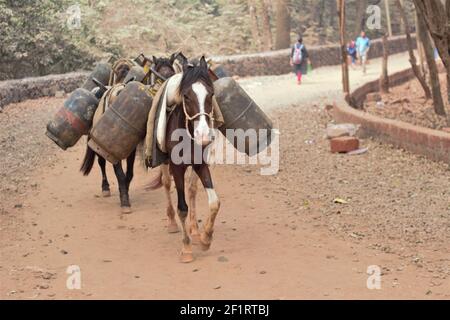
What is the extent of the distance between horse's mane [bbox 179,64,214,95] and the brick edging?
496 centimetres

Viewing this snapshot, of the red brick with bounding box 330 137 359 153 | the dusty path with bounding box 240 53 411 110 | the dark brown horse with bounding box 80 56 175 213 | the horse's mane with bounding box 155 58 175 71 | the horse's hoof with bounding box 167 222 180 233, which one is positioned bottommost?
the dusty path with bounding box 240 53 411 110

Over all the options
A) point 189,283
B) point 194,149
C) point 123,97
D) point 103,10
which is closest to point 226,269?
point 189,283

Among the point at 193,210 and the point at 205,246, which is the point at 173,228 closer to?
the point at 193,210

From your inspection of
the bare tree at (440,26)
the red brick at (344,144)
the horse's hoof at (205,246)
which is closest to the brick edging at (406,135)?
the red brick at (344,144)

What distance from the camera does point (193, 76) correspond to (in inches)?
283

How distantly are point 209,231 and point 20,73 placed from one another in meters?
18.2

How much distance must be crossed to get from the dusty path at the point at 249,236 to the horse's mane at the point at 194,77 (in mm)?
1676

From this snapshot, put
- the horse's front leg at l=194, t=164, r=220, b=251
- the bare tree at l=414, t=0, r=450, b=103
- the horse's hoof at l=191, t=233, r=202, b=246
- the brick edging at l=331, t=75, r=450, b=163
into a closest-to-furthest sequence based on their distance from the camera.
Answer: the horse's front leg at l=194, t=164, r=220, b=251 → the horse's hoof at l=191, t=233, r=202, b=246 → the brick edging at l=331, t=75, r=450, b=163 → the bare tree at l=414, t=0, r=450, b=103

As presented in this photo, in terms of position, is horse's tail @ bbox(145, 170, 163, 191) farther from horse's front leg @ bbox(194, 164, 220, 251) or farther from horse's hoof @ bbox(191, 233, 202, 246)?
horse's front leg @ bbox(194, 164, 220, 251)

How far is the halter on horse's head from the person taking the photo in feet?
23.1

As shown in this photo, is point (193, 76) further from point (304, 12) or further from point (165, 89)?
point (304, 12)

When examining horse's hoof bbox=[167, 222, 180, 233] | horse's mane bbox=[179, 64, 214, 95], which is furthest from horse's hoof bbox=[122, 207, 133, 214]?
horse's mane bbox=[179, 64, 214, 95]

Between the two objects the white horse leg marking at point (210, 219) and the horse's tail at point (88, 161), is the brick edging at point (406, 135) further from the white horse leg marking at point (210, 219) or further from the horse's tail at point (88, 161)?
the horse's tail at point (88, 161)

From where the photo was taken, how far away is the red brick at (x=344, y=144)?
1291 cm
